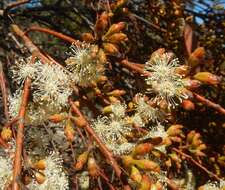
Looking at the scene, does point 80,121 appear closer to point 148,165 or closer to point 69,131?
point 69,131

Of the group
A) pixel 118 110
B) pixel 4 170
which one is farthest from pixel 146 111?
pixel 4 170

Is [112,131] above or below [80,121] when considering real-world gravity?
below

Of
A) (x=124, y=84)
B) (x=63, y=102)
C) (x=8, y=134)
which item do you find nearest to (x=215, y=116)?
(x=124, y=84)

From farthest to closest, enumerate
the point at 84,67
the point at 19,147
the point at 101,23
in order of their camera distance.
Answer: the point at 84,67 < the point at 101,23 < the point at 19,147

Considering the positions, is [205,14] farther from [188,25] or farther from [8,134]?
[8,134]

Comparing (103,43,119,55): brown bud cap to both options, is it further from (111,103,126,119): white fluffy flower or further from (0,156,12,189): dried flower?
(0,156,12,189): dried flower

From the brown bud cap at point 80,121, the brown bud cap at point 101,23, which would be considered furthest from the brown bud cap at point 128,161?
the brown bud cap at point 101,23
